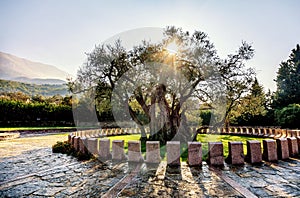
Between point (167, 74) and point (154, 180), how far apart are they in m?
8.26

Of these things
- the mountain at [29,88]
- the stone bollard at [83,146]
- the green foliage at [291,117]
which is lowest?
the stone bollard at [83,146]

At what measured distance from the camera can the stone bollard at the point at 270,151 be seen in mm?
6621

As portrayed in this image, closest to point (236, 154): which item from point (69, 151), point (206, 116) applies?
point (69, 151)

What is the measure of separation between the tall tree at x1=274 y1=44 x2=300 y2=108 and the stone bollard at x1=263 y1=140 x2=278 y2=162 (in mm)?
27454

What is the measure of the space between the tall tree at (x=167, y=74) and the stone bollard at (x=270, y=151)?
234 inches

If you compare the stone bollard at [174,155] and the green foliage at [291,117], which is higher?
the green foliage at [291,117]

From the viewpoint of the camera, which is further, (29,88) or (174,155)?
(29,88)

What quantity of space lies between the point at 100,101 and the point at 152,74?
4.84 metres

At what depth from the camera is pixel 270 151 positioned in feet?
A: 21.8

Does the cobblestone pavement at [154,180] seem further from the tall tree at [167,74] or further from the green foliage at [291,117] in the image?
the green foliage at [291,117]

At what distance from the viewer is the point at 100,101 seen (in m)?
15.1

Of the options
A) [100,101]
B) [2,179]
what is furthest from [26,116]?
[2,179]

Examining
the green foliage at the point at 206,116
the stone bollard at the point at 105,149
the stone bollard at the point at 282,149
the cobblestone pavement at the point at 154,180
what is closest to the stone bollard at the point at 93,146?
the stone bollard at the point at 105,149

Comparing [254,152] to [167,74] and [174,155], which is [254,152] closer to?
[174,155]
